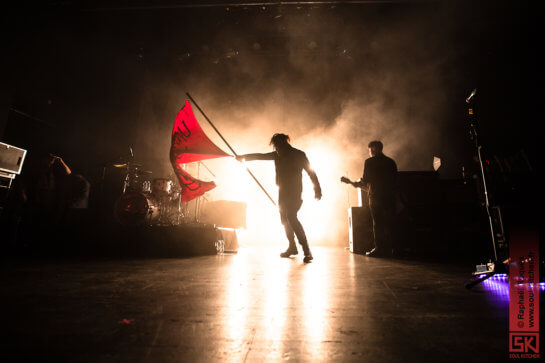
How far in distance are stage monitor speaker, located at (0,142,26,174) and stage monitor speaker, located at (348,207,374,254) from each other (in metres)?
5.87

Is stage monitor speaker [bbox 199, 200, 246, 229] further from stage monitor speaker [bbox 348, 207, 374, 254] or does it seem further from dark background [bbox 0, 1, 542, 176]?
stage monitor speaker [bbox 348, 207, 374, 254]

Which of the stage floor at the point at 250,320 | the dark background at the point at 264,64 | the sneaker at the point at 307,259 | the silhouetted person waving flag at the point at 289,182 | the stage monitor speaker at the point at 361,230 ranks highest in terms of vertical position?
the dark background at the point at 264,64

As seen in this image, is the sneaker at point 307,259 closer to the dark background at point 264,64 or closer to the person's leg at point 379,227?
the person's leg at point 379,227

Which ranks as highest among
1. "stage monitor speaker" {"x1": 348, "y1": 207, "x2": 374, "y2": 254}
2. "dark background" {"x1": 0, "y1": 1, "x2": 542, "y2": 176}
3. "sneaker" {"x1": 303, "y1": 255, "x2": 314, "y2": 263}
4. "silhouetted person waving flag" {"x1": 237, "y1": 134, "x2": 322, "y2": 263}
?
"dark background" {"x1": 0, "y1": 1, "x2": 542, "y2": 176}

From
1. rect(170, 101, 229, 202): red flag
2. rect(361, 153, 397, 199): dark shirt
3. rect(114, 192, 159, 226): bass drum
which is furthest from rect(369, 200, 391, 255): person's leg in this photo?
rect(114, 192, 159, 226): bass drum

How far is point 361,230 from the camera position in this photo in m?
4.16

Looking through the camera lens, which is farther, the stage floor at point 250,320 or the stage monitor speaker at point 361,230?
the stage monitor speaker at point 361,230

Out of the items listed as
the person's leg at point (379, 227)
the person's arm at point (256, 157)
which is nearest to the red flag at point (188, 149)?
the person's arm at point (256, 157)

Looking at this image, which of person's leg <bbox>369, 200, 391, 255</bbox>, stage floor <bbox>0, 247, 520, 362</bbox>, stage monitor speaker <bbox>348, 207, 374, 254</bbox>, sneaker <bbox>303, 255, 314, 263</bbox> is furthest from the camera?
stage monitor speaker <bbox>348, 207, 374, 254</bbox>

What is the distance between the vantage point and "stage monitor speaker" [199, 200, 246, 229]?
6.21 meters

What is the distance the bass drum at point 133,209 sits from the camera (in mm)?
4293

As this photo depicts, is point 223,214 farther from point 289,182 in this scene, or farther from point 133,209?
point 289,182

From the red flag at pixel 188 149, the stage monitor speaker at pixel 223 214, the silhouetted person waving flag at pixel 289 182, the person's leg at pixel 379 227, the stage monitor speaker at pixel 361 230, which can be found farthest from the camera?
the stage monitor speaker at pixel 223 214

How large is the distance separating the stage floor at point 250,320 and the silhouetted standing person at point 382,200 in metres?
1.83
